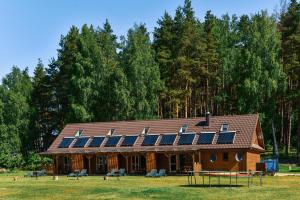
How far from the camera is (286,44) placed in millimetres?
61812

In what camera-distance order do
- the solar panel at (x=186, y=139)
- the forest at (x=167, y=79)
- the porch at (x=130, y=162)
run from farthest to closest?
the forest at (x=167, y=79) → the solar panel at (x=186, y=139) → the porch at (x=130, y=162)

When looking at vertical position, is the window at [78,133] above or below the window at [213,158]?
above

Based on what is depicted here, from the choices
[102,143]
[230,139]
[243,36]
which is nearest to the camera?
[230,139]

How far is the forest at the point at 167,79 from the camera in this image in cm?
5762

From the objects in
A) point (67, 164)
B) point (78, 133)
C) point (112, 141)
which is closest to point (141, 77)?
point (78, 133)

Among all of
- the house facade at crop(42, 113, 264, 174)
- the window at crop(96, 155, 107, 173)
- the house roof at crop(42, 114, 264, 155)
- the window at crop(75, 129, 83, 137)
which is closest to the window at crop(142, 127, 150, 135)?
the house facade at crop(42, 113, 264, 174)

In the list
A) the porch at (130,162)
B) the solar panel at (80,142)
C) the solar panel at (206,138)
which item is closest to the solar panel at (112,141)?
the porch at (130,162)

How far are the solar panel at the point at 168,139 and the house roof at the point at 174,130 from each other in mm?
359

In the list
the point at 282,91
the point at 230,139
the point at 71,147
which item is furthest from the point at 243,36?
the point at 71,147

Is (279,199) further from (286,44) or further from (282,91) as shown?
(286,44)

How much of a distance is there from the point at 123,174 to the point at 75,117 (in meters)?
16.9

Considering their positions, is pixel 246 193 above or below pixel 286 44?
below

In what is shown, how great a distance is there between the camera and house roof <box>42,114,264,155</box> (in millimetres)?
43906

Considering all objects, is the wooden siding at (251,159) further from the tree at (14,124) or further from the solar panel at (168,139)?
the tree at (14,124)
